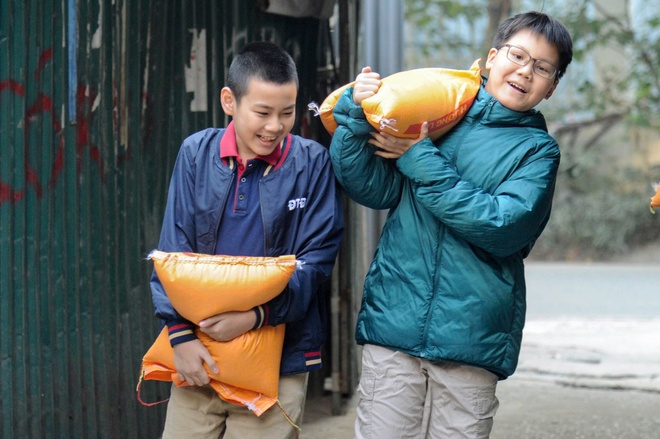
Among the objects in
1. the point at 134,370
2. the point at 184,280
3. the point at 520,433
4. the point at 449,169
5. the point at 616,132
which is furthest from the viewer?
the point at 616,132

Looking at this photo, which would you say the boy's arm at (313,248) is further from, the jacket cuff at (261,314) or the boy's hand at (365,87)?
the boy's hand at (365,87)

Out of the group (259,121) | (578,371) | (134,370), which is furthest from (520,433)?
(259,121)

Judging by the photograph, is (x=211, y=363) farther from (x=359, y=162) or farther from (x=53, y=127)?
(x=53, y=127)

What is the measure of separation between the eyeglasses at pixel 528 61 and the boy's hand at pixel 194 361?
1407 millimetres

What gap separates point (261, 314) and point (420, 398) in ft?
2.16

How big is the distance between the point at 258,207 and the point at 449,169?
2.08 feet

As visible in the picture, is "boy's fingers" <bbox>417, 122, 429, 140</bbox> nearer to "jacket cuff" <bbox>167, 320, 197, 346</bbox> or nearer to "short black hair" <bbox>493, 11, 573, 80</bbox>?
"short black hair" <bbox>493, 11, 573, 80</bbox>

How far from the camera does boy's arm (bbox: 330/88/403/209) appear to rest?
117 inches

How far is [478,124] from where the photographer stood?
3.09m

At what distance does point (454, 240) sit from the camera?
3000 millimetres

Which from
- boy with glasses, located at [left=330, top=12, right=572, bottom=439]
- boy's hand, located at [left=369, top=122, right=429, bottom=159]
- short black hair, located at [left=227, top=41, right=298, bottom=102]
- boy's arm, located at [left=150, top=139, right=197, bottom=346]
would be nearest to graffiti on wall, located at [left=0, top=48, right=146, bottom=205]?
boy's arm, located at [left=150, top=139, right=197, bottom=346]

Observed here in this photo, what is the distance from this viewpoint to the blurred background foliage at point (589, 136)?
16.1 meters

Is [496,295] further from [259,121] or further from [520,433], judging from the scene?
[520,433]

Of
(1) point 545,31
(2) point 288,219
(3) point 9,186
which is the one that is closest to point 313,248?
(2) point 288,219
